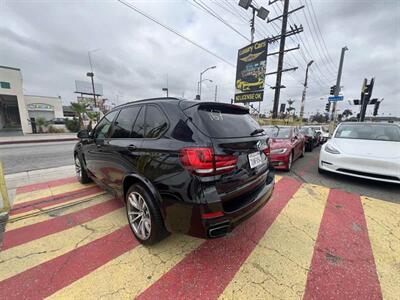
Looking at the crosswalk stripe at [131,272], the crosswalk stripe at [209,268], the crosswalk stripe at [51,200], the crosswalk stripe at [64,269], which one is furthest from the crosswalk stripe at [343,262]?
the crosswalk stripe at [51,200]

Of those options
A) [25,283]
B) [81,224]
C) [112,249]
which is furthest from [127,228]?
[25,283]

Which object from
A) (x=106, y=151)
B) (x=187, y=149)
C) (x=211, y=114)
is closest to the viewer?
(x=187, y=149)

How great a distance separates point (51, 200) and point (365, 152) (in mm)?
6634

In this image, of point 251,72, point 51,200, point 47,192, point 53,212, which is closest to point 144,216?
point 53,212

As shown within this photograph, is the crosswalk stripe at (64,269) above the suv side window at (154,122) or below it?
below

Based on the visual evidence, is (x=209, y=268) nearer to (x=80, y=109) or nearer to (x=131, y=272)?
(x=131, y=272)

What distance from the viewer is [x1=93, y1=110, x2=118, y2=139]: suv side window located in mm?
3154

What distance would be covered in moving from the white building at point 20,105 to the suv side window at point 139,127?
87.6ft

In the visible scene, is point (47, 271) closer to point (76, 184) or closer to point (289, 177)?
point (76, 184)

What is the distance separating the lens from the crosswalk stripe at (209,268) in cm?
173

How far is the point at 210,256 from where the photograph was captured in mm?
2189

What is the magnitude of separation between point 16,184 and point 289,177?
6759 mm

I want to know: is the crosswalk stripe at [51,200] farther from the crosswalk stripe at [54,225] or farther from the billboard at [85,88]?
the billboard at [85,88]

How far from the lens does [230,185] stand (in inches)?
74.2
